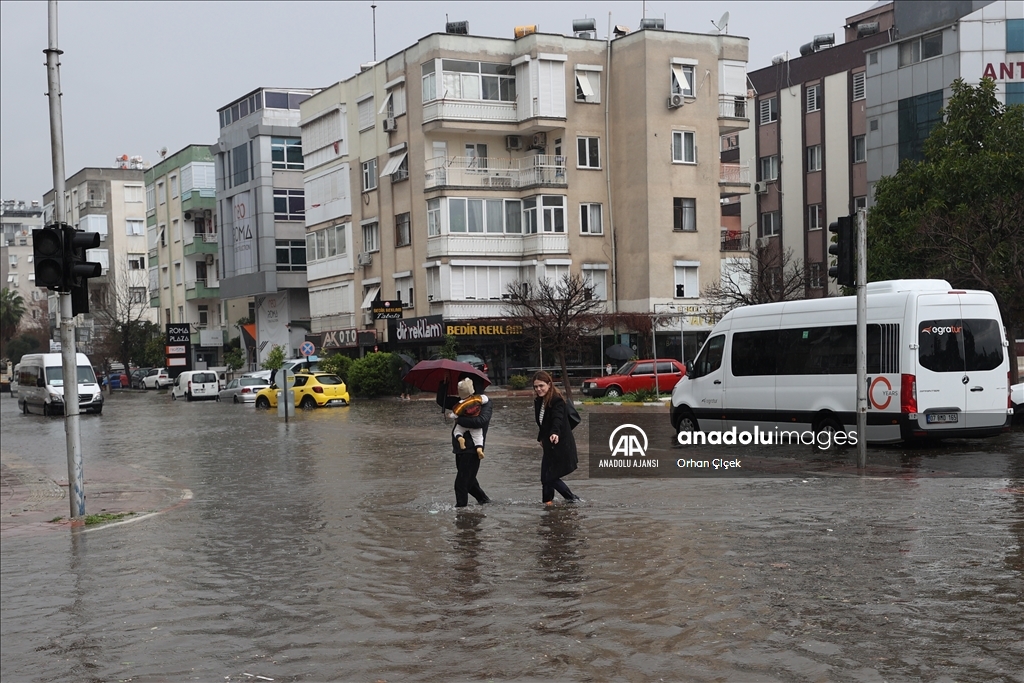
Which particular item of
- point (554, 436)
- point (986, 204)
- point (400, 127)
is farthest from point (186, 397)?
point (554, 436)

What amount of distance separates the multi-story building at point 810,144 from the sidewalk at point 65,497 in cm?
4337

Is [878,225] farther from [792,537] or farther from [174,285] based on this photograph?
[174,285]

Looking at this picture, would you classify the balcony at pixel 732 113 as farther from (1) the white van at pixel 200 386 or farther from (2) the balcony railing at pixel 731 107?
(1) the white van at pixel 200 386

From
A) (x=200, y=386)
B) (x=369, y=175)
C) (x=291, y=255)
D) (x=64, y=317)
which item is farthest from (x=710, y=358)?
(x=291, y=255)

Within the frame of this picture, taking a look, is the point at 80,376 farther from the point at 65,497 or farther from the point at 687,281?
the point at 65,497

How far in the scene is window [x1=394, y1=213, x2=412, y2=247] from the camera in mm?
56125

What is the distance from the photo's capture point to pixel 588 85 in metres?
54.1

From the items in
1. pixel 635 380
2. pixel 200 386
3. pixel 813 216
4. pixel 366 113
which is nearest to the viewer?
pixel 635 380

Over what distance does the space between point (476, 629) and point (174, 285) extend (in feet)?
282

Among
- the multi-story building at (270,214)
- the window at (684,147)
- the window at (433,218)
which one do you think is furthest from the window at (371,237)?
the window at (684,147)

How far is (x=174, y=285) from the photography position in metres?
89.5

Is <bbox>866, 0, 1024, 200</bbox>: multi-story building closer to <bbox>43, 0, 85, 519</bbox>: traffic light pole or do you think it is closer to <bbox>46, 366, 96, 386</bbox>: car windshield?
<bbox>46, 366, 96, 386</bbox>: car windshield

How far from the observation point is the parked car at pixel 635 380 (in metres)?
41.0

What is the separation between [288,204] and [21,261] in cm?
8425
